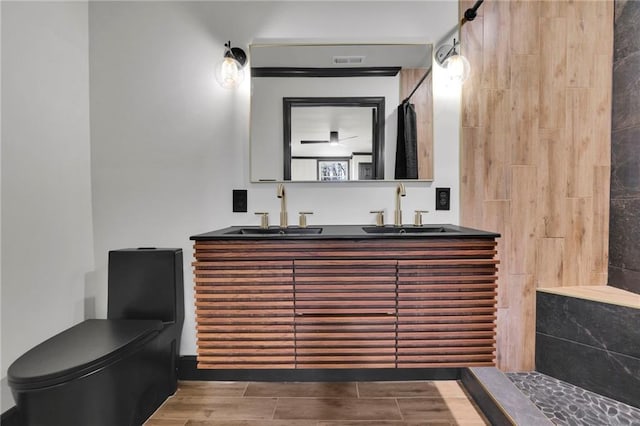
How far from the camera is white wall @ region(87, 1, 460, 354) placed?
67.9 inches

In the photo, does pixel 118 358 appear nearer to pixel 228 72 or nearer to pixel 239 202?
pixel 239 202

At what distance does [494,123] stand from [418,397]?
1.56m

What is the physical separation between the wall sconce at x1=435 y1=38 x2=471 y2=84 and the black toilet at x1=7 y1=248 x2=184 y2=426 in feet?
6.02

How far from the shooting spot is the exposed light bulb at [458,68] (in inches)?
64.9

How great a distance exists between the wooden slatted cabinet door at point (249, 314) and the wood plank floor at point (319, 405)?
1.12 ft

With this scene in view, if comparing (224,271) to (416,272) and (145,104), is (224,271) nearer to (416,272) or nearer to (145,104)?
(416,272)

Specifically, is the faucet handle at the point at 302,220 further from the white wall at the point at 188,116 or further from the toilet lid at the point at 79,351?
the toilet lid at the point at 79,351

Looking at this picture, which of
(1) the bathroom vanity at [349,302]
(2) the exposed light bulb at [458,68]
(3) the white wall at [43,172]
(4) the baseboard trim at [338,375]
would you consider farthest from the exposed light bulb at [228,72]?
(4) the baseboard trim at [338,375]

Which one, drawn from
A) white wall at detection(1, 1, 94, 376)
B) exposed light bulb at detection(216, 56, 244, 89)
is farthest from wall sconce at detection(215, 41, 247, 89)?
white wall at detection(1, 1, 94, 376)

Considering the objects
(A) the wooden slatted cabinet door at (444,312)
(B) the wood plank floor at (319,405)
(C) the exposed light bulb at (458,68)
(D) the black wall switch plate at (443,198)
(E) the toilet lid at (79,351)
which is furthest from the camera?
(D) the black wall switch plate at (443,198)

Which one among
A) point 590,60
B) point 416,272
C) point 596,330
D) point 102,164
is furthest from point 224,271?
point 590,60

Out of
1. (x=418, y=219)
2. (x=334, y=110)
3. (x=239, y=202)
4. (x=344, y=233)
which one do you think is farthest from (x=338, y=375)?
(x=334, y=110)

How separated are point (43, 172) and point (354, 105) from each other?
5.45 ft

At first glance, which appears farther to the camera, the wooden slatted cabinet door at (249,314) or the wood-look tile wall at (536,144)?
the wood-look tile wall at (536,144)
